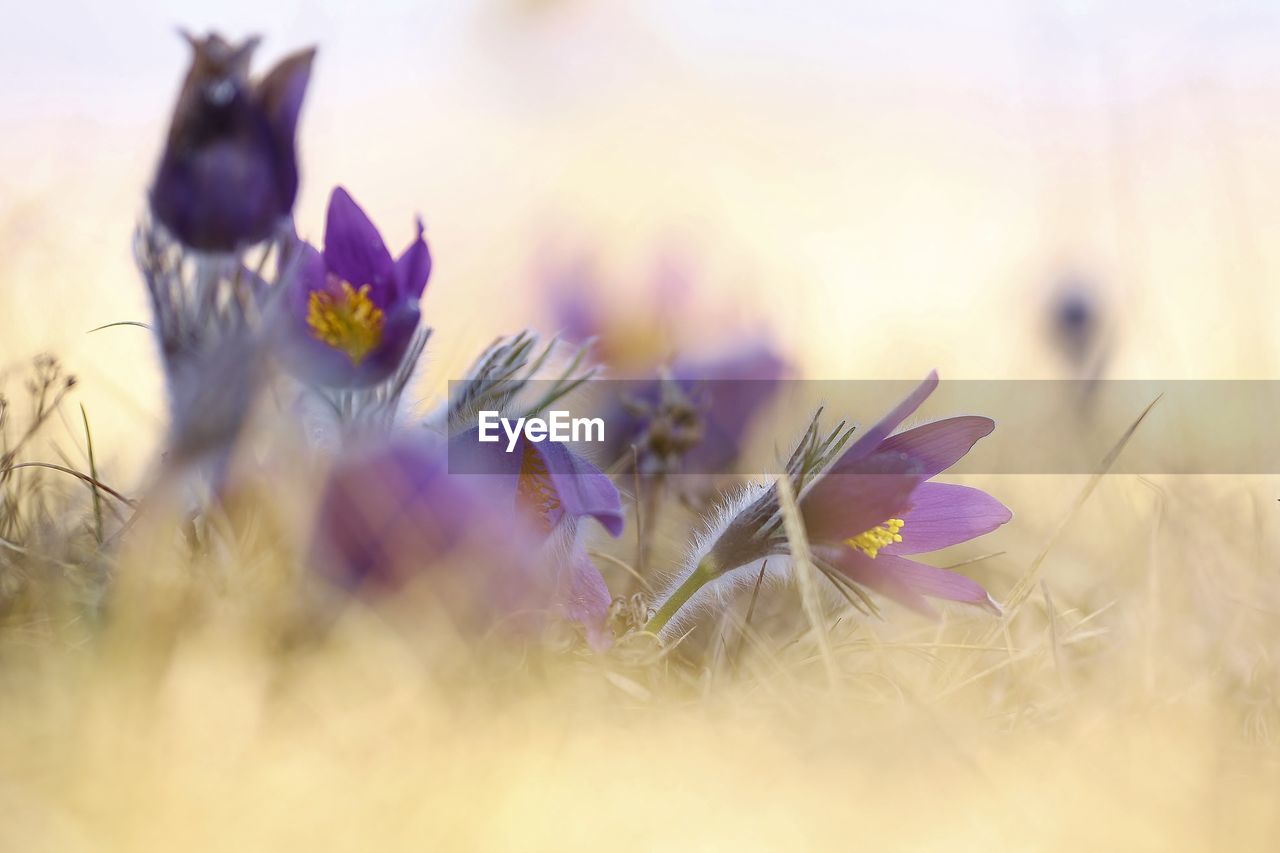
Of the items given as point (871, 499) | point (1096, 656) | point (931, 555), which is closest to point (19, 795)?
point (871, 499)

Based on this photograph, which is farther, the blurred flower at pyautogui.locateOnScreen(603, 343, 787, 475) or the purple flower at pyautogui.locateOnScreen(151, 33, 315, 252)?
the blurred flower at pyautogui.locateOnScreen(603, 343, 787, 475)

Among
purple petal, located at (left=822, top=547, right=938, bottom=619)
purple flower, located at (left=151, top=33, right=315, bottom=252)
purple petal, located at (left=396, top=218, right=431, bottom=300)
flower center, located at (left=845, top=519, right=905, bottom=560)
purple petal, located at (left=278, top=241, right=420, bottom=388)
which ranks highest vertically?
purple flower, located at (left=151, top=33, right=315, bottom=252)

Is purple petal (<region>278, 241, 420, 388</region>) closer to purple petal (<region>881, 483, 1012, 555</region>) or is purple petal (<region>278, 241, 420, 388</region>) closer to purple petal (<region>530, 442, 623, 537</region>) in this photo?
purple petal (<region>530, 442, 623, 537</region>)

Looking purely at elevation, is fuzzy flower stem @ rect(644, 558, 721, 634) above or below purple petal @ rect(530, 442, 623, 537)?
below

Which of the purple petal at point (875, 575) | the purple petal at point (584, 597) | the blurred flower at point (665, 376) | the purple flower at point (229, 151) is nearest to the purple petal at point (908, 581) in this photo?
the purple petal at point (875, 575)

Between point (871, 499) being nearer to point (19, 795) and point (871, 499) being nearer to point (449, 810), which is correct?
point (449, 810)

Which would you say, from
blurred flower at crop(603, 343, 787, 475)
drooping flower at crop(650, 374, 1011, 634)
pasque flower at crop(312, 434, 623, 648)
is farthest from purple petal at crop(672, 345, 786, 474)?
pasque flower at crop(312, 434, 623, 648)

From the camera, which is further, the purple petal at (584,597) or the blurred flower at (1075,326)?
the blurred flower at (1075,326)

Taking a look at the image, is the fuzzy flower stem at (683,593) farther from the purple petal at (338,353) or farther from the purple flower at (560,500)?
the purple petal at (338,353)
